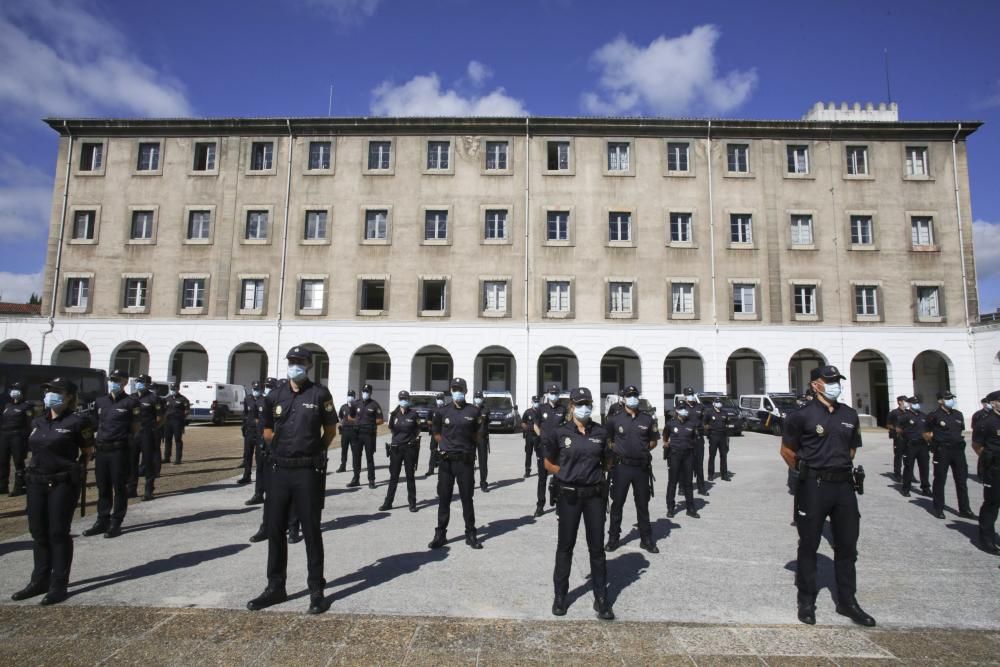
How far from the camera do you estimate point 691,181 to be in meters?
29.5

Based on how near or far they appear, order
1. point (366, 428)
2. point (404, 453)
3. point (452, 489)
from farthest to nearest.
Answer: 1. point (366, 428)
2. point (404, 453)
3. point (452, 489)

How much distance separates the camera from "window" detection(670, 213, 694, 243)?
2925 cm

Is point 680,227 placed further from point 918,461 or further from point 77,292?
point 77,292

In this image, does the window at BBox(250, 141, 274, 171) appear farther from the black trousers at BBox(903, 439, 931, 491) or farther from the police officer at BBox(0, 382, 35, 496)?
the black trousers at BBox(903, 439, 931, 491)

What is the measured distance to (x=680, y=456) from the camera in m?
9.77

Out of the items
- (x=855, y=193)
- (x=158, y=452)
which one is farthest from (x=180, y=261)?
(x=855, y=193)

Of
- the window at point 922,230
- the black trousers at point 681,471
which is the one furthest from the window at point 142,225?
the window at point 922,230

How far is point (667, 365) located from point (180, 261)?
27.4 metres

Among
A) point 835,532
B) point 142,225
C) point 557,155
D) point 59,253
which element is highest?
point 557,155

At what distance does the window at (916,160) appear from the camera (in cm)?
2962

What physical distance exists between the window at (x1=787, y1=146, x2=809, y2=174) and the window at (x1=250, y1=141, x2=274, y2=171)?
27505mm

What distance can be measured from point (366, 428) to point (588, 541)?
25.4 ft

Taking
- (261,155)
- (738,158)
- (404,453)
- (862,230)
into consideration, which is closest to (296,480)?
(404,453)

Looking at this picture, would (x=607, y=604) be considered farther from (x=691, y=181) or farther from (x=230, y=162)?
(x=230, y=162)
